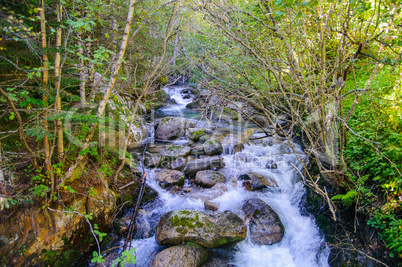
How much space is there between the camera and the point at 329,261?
3.97 m

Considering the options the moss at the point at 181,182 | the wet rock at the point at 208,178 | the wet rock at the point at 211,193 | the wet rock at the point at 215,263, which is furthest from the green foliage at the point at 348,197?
the moss at the point at 181,182

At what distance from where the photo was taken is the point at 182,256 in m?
3.98

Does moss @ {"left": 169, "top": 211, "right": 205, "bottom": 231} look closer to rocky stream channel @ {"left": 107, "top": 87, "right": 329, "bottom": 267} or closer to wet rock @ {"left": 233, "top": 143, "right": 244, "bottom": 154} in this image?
rocky stream channel @ {"left": 107, "top": 87, "right": 329, "bottom": 267}

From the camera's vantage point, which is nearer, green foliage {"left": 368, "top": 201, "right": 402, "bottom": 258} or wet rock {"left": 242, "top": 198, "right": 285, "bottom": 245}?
green foliage {"left": 368, "top": 201, "right": 402, "bottom": 258}

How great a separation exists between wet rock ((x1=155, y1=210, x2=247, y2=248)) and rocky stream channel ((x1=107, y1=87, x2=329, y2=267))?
0.02m

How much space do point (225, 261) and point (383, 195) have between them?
10.9ft

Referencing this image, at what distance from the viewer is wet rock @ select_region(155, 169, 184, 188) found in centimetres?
661

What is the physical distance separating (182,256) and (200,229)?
0.66 meters

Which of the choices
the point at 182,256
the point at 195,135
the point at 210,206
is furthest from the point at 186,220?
the point at 195,135

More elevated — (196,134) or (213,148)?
(196,134)

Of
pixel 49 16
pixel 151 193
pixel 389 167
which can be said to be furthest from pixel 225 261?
pixel 49 16

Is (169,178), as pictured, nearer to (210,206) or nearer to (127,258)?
(210,206)

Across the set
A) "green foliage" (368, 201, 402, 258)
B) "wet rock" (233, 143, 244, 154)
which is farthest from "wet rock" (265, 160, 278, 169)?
"green foliage" (368, 201, 402, 258)

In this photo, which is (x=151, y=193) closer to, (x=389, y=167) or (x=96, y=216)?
(x=96, y=216)
